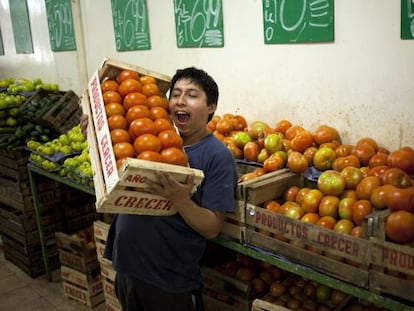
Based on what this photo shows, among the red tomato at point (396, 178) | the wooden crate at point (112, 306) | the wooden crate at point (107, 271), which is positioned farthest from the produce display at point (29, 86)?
the red tomato at point (396, 178)

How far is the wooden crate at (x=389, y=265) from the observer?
4.83 ft

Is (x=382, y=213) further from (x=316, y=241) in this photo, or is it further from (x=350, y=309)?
(x=350, y=309)

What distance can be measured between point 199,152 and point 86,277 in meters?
2.09

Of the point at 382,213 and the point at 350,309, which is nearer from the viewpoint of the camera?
the point at 382,213


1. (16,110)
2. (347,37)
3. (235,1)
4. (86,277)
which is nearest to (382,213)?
(347,37)

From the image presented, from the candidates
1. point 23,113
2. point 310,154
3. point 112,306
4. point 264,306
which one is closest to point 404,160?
point 310,154

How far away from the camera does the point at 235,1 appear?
9.15ft

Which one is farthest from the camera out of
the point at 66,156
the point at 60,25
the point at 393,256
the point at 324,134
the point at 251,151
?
the point at 60,25

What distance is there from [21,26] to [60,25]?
1089 mm

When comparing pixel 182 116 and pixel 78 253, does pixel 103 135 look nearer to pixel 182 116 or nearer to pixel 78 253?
pixel 182 116

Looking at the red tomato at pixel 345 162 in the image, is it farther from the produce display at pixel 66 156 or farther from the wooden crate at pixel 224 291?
the produce display at pixel 66 156

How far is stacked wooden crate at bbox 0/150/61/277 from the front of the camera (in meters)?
3.88

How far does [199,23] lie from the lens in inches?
120

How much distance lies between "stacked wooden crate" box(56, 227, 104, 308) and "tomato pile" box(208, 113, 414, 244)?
1.61 meters
